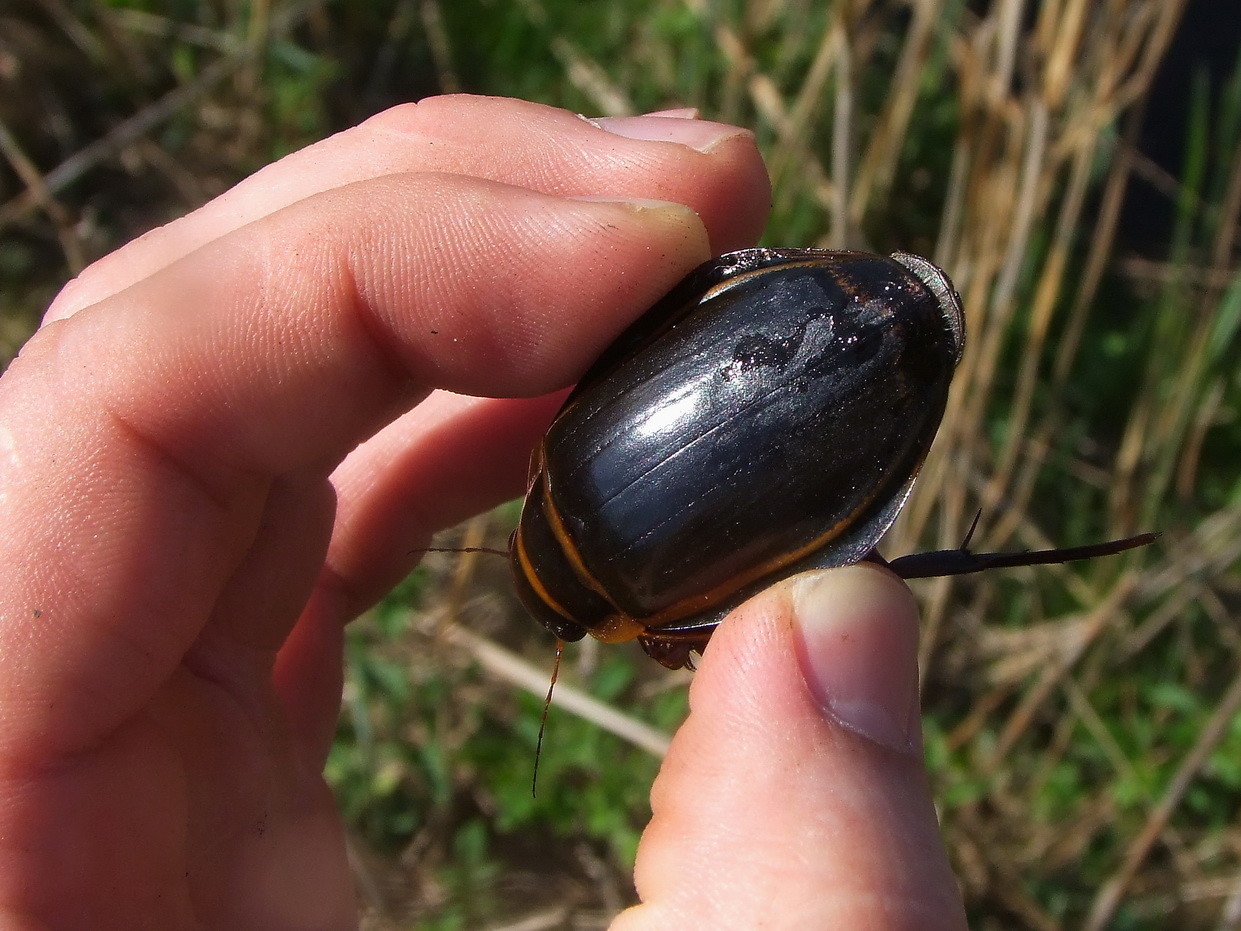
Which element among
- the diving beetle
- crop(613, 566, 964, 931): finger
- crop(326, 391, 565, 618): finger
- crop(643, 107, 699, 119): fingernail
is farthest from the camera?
crop(326, 391, 565, 618): finger

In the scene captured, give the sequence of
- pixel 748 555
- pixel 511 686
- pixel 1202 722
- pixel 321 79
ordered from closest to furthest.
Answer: pixel 748 555, pixel 1202 722, pixel 511 686, pixel 321 79

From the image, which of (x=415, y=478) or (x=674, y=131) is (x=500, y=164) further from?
(x=415, y=478)

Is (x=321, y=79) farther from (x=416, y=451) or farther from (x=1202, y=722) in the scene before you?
(x=1202, y=722)

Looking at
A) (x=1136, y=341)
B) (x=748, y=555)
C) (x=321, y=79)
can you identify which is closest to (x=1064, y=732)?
(x=1136, y=341)

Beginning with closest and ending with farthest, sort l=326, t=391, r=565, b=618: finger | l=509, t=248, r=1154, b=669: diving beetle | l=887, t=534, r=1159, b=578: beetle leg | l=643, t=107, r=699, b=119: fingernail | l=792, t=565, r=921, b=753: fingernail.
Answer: l=792, t=565, r=921, b=753: fingernail, l=509, t=248, r=1154, b=669: diving beetle, l=887, t=534, r=1159, b=578: beetle leg, l=643, t=107, r=699, b=119: fingernail, l=326, t=391, r=565, b=618: finger

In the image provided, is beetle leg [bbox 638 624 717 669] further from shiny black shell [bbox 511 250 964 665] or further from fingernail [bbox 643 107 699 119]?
fingernail [bbox 643 107 699 119]

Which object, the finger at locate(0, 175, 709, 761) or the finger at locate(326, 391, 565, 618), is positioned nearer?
the finger at locate(0, 175, 709, 761)

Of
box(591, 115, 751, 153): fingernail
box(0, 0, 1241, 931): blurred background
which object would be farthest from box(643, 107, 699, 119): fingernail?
box(0, 0, 1241, 931): blurred background

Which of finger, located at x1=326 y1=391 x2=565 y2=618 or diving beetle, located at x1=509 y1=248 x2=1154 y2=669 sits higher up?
diving beetle, located at x1=509 y1=248 x2=1154 y2=669

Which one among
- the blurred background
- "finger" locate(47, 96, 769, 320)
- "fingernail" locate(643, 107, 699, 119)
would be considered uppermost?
"fingernail" locate(643, 107, 699, 119)
